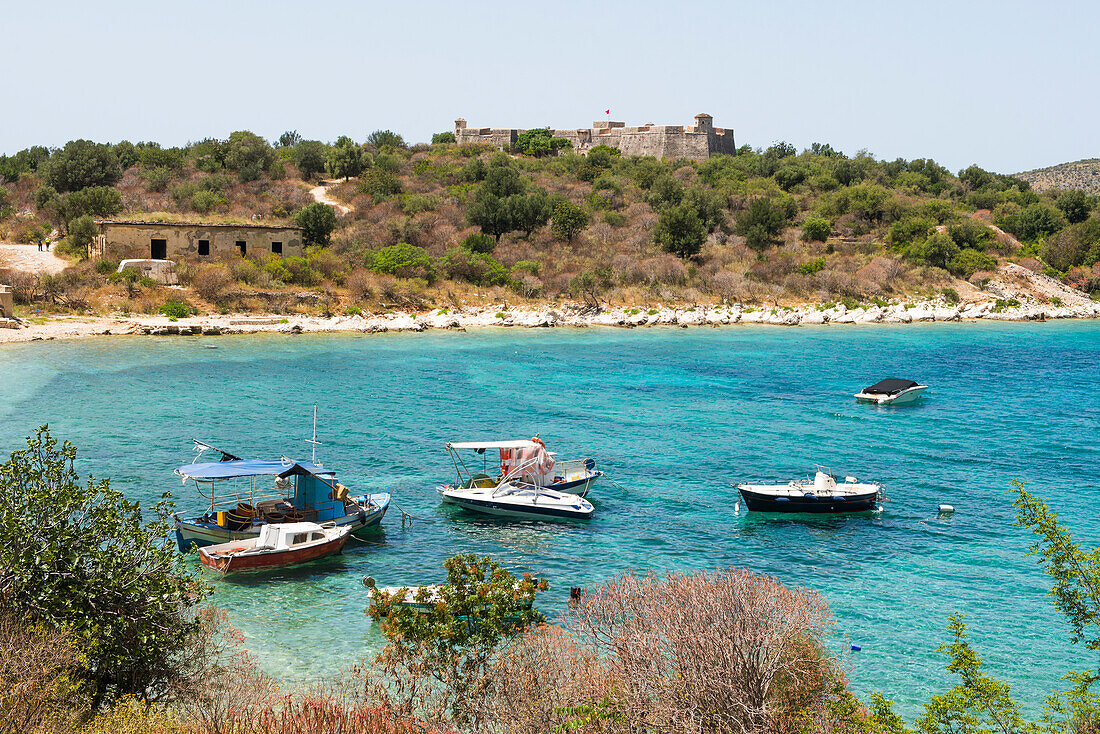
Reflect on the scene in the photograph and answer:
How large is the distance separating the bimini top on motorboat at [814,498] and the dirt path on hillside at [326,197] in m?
61.4

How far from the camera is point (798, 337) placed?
203 feet

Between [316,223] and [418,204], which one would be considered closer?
[316,223]

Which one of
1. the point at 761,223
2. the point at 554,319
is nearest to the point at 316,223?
the point at 554,319

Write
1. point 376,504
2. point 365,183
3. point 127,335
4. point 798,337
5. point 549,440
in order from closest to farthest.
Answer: point 376,504
point 549,440
point 127,335
point 798,337
point 365,183

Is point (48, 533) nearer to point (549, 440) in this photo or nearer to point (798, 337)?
point (549, 440)

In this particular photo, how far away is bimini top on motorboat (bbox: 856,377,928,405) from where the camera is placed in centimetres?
4044

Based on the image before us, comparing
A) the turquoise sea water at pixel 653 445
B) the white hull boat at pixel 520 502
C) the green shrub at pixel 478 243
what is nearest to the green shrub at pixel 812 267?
the turquoise sea water at pixel 653 445

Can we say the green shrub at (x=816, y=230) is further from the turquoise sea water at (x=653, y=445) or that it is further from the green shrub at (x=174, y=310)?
the green shrub at (x=174, y=310)

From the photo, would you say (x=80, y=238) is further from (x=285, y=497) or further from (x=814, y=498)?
(x=814, y=498)

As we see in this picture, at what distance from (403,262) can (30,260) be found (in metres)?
25.2

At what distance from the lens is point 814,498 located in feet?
82.8

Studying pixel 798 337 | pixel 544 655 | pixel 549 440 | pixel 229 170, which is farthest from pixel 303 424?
pixel 229 170

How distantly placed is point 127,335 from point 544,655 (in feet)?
153

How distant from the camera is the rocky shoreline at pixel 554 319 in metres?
51.9
